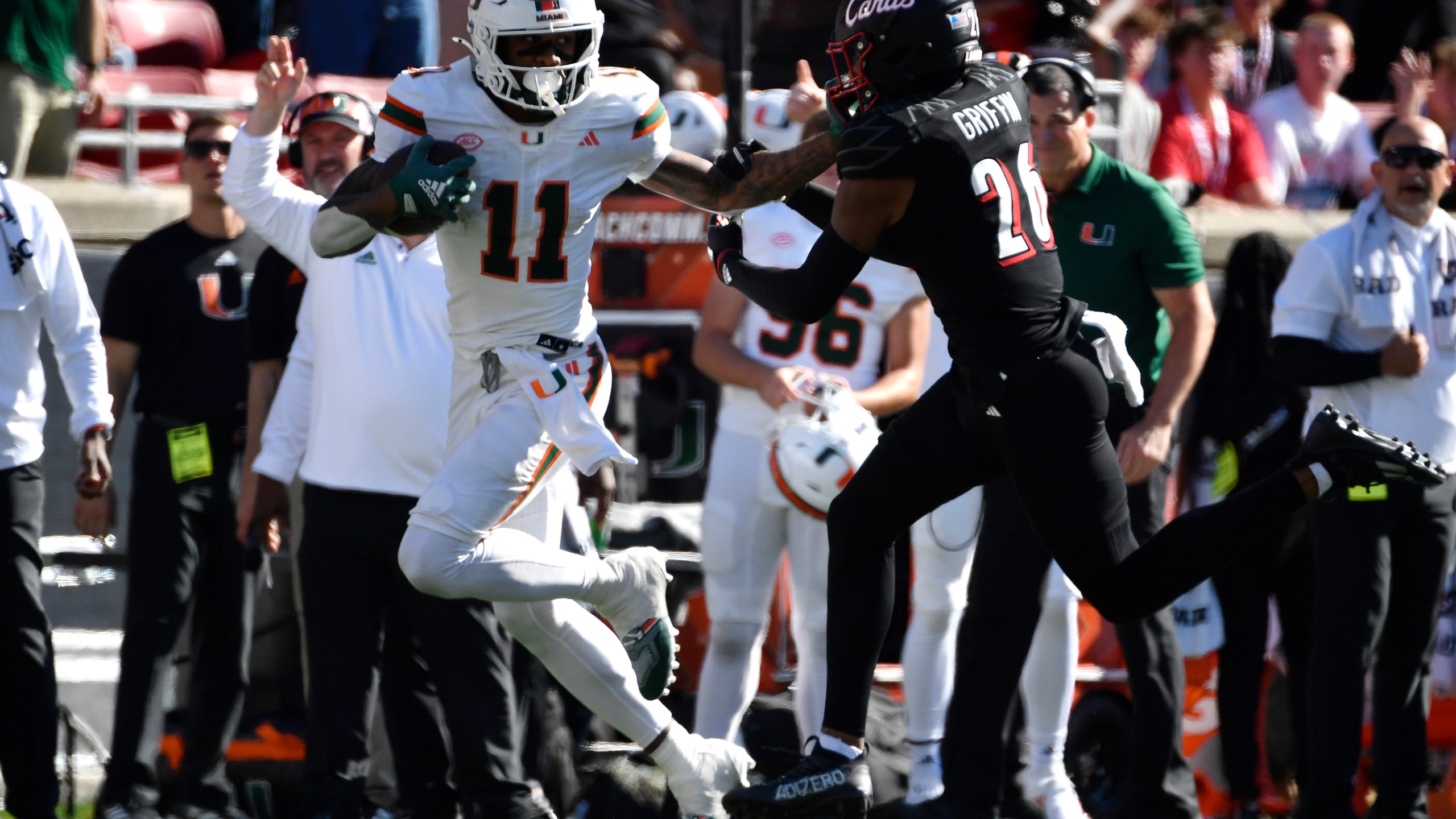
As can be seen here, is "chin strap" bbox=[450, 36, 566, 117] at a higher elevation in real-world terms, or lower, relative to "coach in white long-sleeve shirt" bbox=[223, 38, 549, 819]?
higher

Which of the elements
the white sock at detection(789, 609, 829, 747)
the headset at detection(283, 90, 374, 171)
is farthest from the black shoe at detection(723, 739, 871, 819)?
the headset at detection(283, 90, 374, 171)

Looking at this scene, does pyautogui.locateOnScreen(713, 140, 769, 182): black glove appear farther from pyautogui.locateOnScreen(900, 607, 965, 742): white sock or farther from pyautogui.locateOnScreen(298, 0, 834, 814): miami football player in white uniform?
pyautogui.locateOnScreen(900, 607, 965, 742): white sock

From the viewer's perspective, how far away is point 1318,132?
9.05 meters

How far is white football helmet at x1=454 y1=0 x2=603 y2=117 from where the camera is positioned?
4.43 meters

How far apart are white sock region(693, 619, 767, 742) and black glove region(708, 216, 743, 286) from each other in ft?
4.96

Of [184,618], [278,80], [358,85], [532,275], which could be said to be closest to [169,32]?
[358,85]

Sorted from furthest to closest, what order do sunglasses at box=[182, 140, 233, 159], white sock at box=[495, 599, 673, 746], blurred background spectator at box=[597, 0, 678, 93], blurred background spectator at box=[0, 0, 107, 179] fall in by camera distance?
blurred background spectator at box=[597, 0, 678, 93] → blurred background spectator at box=[0, 0, 107, 179] → sunglasses at box=[182, 140, 233, 159] → white sock at box=[495, 599, 673, 746]

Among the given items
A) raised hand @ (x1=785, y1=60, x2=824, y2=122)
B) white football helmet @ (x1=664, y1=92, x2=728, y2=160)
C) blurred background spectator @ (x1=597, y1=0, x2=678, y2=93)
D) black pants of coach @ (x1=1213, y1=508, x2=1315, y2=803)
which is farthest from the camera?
blurred background spectator @ (x1=597, y1=0, x2=678, y2=93)

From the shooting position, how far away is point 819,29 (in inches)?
294

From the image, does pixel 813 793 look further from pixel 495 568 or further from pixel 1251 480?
pixel 1251 480

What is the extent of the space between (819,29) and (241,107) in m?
2.31

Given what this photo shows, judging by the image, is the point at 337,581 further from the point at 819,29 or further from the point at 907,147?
the point at 819,29

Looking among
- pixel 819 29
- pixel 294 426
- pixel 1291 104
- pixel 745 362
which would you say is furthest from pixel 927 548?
pixel 1291 104

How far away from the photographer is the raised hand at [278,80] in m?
5.07
